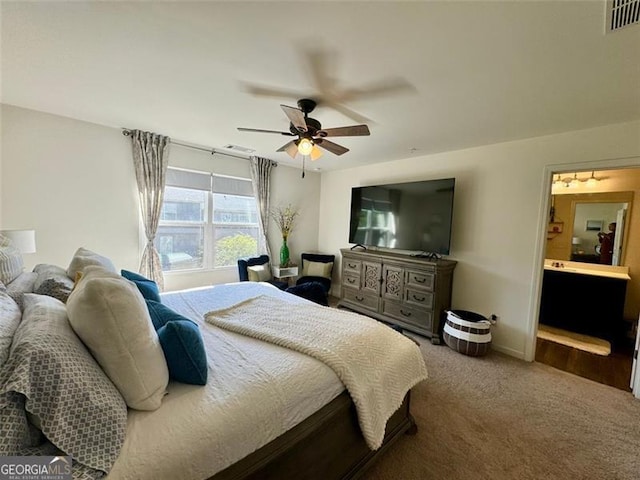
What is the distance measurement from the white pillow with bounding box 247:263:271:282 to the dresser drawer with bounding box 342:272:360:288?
1232 mm

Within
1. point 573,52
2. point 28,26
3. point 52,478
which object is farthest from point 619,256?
point 28,26

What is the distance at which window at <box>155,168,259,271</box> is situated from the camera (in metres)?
3.62

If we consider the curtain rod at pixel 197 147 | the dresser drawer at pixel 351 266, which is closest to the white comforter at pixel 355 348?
the dresser drawer at pixel 351 266

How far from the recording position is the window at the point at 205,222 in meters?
3.62

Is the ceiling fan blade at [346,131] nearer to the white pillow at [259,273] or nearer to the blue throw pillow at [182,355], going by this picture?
the blue throw pillow at [182,355]

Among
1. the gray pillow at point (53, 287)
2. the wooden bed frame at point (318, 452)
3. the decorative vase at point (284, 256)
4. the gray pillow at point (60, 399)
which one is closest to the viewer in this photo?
the gray pillow at point (60, 399)

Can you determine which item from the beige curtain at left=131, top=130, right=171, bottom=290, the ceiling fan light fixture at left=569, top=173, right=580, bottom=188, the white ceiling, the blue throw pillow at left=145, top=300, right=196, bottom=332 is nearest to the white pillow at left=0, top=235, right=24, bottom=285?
the blue throw pillow at left=145, top=300, right=196, bottom=332

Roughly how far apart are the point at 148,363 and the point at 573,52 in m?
Result: 2.69

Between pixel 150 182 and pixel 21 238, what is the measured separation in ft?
4.58

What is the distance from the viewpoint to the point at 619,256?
3.53m

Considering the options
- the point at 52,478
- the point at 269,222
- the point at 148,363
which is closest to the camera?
the point at 52,478

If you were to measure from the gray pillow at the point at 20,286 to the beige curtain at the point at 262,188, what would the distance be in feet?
9.39

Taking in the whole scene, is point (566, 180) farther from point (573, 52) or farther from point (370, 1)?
point (370, 1)

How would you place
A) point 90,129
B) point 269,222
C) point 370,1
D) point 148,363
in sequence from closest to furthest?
point 148,363
point 370,1
point 90,129
point 269,222
